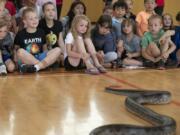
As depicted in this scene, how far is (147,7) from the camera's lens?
6.78 m

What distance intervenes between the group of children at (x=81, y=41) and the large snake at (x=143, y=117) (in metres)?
1.39

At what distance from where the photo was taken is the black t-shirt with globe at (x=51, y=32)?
223 inches

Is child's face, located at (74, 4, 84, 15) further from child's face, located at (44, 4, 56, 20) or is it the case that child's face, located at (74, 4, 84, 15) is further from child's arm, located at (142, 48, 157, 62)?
Answer: child's arm, located at (142, 48, 157, 62)

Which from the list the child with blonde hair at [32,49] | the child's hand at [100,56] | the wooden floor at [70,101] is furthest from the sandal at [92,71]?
the child with blonde hair at [32,49]

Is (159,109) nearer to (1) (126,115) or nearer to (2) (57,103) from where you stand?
(1) (126,115)

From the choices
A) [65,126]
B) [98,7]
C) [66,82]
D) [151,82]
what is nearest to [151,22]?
[151,82]

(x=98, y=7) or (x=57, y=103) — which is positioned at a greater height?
(x=98, y=7)

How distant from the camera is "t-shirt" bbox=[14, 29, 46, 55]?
5.36m

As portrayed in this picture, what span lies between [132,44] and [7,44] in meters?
1.77

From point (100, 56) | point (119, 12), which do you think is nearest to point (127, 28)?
point (119, 12)

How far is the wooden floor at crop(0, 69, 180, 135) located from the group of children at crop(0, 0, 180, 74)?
27cm

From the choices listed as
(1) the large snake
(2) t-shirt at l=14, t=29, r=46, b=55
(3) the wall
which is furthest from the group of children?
(3) the wall

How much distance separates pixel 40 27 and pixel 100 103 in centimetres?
240

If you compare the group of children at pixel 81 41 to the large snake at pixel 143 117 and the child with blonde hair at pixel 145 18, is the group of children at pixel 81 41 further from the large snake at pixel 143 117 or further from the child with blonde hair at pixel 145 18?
the large snake at pixel 143 117
